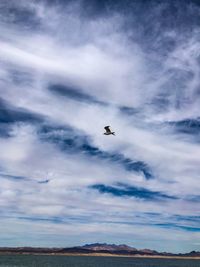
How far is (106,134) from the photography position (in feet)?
165

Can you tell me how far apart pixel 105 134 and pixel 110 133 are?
69 cm

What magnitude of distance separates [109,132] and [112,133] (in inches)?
18.0

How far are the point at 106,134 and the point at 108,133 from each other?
12.5 inches

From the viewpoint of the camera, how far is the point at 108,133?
165 ft

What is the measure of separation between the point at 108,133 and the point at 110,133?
0.34 meters

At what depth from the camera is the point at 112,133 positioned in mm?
50844

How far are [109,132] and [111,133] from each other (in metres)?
→ 0.30

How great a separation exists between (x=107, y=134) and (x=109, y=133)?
1.20ft

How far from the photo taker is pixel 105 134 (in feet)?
165

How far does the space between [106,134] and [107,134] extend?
14 centimetres

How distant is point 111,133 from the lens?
50719mm

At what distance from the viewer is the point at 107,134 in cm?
5019

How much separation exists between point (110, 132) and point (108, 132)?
260 mm

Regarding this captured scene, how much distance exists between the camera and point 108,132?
5072 centimetres
